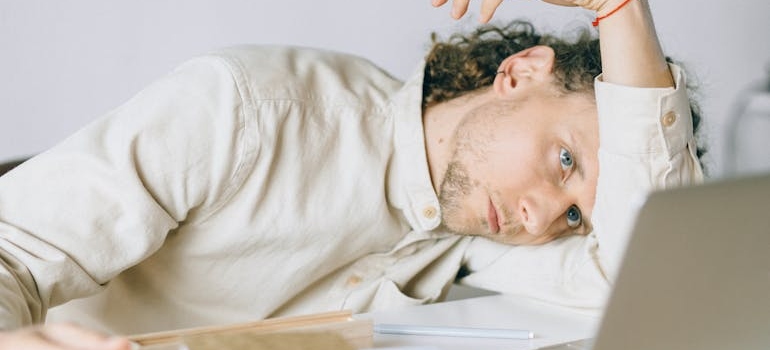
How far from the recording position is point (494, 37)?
1566mm

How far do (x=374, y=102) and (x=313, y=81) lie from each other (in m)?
0.09

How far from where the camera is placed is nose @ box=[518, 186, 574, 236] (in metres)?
1.20

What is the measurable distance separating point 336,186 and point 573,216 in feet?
0.99

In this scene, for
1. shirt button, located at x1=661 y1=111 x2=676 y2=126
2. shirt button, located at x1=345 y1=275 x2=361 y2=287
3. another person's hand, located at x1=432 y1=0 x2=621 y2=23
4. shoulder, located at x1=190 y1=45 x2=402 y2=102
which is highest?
another person's hand, located at x1=432 y1=0 x2=621 y2=23

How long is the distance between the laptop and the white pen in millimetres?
321

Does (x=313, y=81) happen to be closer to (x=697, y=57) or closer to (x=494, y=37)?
(x=494, y=37)

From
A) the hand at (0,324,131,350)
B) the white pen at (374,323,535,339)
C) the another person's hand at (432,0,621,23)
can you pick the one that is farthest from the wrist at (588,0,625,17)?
the hand at (0,324,131,350)

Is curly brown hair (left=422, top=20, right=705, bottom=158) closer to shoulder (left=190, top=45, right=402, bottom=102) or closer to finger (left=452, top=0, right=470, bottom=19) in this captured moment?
shoulder (left=190, top=45, right=402, bottom=102)

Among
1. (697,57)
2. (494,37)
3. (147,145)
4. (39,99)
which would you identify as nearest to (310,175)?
(147,145)

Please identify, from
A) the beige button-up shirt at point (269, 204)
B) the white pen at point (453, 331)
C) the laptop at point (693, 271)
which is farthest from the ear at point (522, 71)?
the laptop at point (693, 271)

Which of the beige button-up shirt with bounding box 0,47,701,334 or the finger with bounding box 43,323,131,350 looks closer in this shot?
the finger with bounding box 43,323,131,350

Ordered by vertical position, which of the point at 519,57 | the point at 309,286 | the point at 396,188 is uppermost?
the point at 519,57

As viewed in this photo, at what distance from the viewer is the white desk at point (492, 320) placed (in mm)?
894

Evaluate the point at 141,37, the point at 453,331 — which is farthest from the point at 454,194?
the point at 141,37
